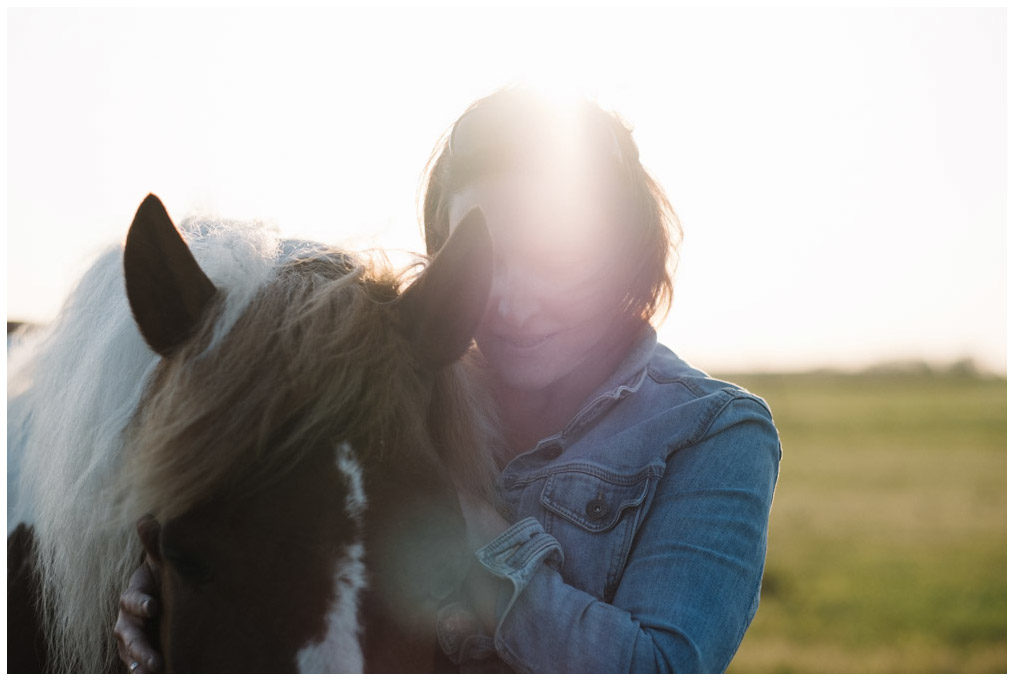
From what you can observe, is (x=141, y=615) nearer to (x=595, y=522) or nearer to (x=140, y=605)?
(x=140, y=605)

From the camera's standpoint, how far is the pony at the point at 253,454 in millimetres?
1273

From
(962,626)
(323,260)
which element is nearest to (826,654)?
(962,626)

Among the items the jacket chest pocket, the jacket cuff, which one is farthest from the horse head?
the jacket chest pocket

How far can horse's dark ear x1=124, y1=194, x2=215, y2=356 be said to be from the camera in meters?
1.35

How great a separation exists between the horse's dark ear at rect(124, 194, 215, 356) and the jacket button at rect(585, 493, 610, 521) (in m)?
0.94

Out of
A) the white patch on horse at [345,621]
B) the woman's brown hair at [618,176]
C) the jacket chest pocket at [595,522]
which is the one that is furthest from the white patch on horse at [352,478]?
the woman's brown hair at [618,176]

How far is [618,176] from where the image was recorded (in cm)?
216

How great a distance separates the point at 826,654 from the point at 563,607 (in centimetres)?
900

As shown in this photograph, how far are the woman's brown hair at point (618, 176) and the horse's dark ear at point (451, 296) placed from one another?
2.09 feet

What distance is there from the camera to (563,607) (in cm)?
159

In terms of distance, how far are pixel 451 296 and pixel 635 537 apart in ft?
2.36

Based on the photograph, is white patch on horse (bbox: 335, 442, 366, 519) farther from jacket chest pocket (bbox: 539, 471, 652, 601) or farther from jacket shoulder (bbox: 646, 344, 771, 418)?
jacket shoulder (bbox: 646, 344, 771, 418)

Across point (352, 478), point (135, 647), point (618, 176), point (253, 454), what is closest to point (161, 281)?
point (253, 454)

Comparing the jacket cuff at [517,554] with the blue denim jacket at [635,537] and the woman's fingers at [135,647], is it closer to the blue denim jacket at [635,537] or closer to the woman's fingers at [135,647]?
the blue denim jacket at [635,537]
